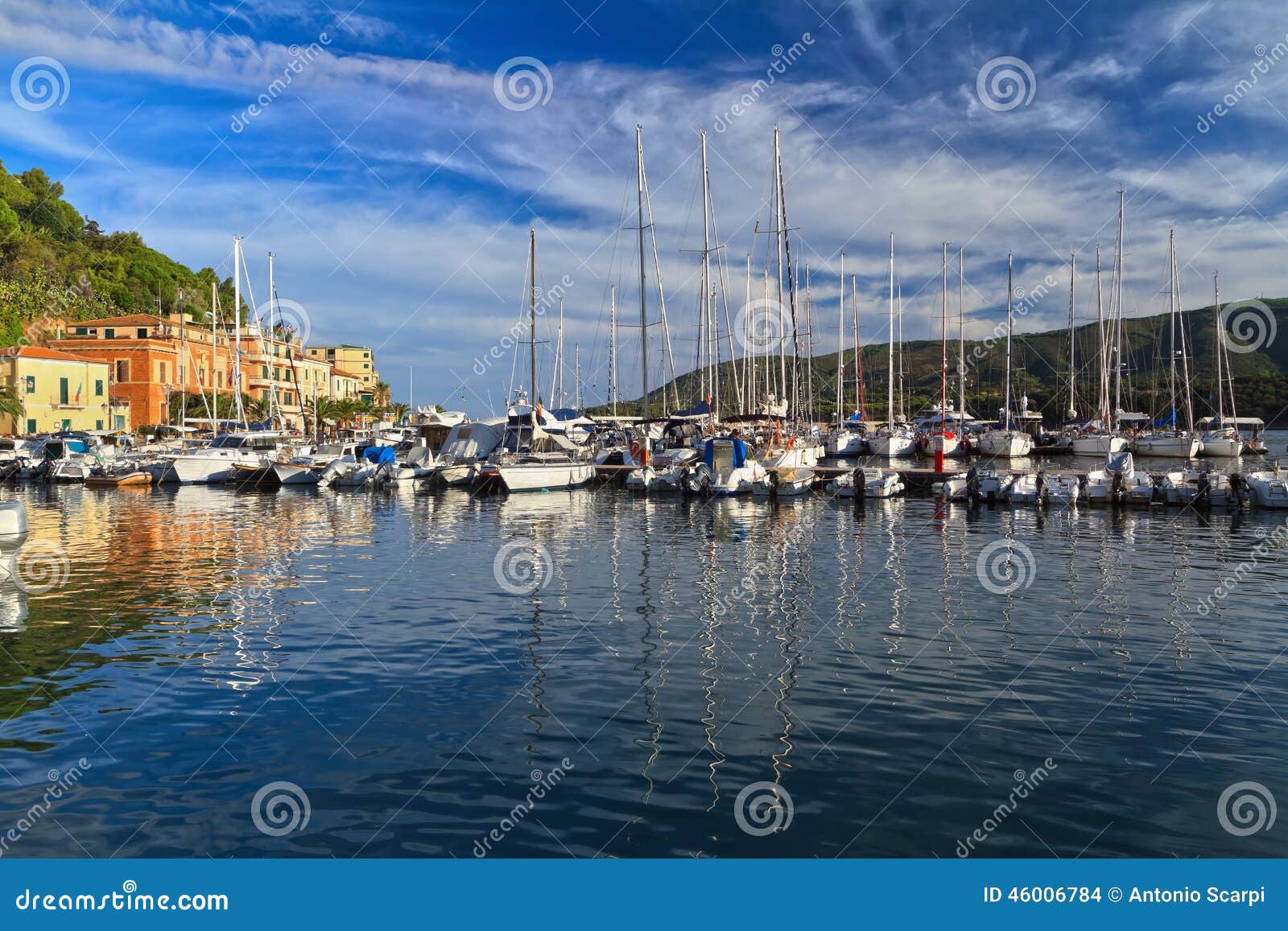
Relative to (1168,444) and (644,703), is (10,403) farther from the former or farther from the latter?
(1168,444)

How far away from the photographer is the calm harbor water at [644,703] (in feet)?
27.2

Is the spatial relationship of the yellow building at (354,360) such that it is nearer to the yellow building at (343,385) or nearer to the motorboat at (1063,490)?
the yellow building at (343,385)

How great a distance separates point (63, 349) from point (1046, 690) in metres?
93.7

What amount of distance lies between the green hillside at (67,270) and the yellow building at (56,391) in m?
4.57

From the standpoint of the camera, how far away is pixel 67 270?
324ft

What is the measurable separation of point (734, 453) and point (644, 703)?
1436 inches

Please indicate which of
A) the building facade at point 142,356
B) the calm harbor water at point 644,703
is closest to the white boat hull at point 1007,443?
the calm harbor water at point 644,703

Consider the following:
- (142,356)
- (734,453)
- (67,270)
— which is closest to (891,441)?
(734,453)

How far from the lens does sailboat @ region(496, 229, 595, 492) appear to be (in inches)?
1969

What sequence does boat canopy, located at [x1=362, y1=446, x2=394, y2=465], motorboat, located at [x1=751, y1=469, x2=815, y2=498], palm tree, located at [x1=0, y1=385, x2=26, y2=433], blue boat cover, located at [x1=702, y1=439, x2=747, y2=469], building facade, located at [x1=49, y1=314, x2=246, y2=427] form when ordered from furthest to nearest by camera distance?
building facade, located at [x1=49, y1=314, x2=246, y2=427] < palm tree, located at [x1=0, y1=385, x2=26, y2=433] < boat canopy, located at [x1=362, y1=446, x2=394, y2=465] < blue boat cover, located at [x1=702, y1=439, x2=747, y2=469] < motorboat, located at [x1=751, y1=469, x2=815, y2=498]

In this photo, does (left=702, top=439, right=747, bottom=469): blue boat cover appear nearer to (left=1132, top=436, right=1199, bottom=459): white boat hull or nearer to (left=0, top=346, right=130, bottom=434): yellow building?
(left=1132, top=436, right=1199, bottom=459): white boat hull

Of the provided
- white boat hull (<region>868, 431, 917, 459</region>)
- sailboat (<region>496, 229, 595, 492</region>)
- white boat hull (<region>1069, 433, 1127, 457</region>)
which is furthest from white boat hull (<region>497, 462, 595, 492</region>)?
white boat hull (<region>1069, 433, 1127, 457</region>)

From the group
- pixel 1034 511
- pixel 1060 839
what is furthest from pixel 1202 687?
pixel 1034 511

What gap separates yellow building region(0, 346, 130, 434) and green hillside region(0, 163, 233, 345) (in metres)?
4.57
